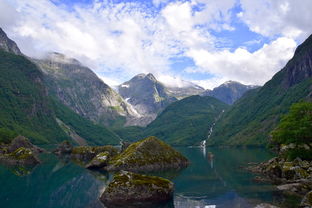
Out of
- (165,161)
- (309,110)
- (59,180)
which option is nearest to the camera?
(59,180)

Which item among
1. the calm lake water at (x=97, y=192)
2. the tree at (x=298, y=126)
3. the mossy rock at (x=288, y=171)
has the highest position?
the tree at (x=298, y=126)

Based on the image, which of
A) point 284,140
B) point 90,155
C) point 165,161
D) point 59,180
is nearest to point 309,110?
point 284,140

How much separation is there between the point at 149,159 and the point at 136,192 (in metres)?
38.2

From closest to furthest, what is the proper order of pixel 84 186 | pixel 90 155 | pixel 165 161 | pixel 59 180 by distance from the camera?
pixel 84 186 → pixel 59 180 → pixel 165 161 → pixel 90 155

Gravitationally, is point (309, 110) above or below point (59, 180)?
above

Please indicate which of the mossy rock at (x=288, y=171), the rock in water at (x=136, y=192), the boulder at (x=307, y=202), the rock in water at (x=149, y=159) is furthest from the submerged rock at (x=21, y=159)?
the boulder at (x=307, y=202)

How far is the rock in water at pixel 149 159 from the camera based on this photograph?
77.3 meters

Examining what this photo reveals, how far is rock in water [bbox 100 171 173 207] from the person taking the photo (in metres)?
41.3

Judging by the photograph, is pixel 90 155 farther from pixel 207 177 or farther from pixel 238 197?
pixel 238 197

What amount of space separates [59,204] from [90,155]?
256 ft

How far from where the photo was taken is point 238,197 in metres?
42.5

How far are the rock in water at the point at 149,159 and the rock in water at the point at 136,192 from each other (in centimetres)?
3118

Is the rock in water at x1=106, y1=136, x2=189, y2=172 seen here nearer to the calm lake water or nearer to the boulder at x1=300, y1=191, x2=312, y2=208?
the calm lake water

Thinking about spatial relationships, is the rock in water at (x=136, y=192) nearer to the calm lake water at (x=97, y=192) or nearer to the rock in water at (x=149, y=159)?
the calm lake water at (x=97, y=192)
